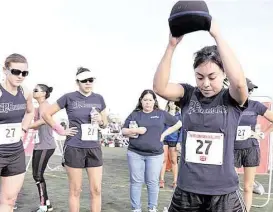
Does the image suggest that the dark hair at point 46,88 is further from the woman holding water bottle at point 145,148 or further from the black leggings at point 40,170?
the woman holding water bottle at point 145,148

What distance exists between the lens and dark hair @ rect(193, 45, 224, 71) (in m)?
2.78

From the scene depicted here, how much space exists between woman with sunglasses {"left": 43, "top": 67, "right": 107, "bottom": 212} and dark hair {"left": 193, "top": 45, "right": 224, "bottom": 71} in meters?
2.77

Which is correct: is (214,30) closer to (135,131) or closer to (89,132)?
(89,132)

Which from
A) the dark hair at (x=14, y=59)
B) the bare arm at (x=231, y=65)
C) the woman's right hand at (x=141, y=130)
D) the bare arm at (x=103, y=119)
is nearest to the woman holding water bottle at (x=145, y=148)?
the woman's right hand at (x=141, y=130)

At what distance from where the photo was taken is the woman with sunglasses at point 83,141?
534 centimetres

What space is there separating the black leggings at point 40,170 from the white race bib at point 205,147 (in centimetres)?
407

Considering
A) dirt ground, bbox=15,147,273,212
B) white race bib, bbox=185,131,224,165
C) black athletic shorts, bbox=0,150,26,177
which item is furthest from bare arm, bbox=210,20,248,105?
dirt ground, bbox=15,147,273,212

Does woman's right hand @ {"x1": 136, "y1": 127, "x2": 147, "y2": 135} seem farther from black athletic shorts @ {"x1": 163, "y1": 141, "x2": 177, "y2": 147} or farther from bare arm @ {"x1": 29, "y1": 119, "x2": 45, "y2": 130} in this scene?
black athletic shorts @ {"x1": 163, "y1": 141, "x2": 177, "y2": 147}

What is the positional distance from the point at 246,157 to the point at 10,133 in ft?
9.95

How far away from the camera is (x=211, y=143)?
2.87 metres

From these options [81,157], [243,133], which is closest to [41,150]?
[81,157]

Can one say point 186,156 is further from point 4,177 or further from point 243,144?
point 243,144

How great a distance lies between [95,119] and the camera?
549 cm

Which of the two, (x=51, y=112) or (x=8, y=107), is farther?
(x=51, y=112)
